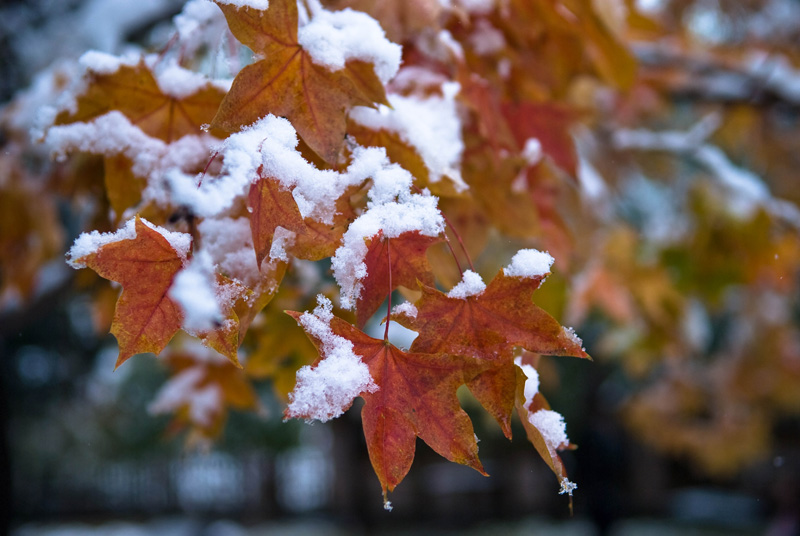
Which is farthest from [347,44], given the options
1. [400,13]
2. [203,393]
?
[203,393]

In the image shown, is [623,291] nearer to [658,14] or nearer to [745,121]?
[745,121]

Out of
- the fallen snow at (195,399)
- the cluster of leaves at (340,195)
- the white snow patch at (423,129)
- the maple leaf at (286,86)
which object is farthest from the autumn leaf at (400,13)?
the fallen snow at (195,399)

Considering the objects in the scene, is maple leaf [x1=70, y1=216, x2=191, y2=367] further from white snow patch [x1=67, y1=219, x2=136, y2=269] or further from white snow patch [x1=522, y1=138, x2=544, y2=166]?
white snow patch [x1=522, y1=138, x2=544, y2=166]

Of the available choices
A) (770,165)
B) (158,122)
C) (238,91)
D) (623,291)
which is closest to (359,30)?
(238,91)

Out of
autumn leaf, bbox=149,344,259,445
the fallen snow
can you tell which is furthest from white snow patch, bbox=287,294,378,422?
the fallen snow

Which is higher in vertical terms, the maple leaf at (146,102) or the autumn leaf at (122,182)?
the maple leaf at (146,102)

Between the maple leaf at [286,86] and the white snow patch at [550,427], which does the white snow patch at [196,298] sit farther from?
the white snow patch at [550,427]
